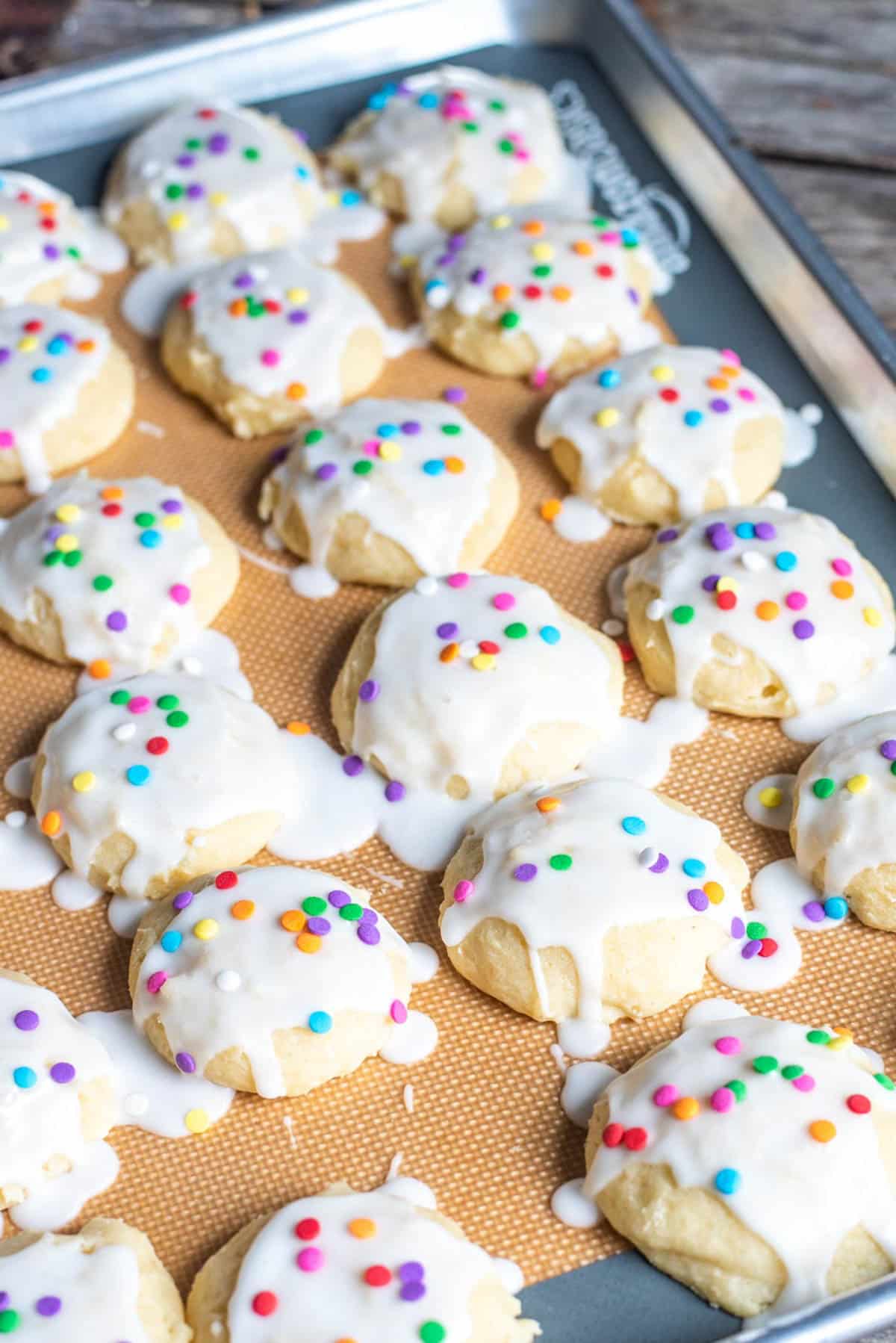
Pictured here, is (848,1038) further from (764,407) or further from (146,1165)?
(764,407)

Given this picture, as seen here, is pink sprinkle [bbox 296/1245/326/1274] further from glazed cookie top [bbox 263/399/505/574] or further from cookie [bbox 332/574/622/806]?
glazed cookie top [bbox 263/399/505/574]

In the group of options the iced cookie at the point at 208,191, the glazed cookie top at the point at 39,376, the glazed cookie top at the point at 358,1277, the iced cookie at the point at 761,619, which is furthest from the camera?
the iced cookie at the point at 208,191

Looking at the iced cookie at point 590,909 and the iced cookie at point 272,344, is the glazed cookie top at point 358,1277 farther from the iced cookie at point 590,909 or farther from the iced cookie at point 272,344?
the iced cookie at point 272,344

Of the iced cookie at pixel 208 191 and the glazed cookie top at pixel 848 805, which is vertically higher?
the iced cookie at pixel 208 191

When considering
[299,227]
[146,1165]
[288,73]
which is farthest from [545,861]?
[288,73]

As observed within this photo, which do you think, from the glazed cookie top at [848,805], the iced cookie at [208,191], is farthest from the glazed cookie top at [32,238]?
the glazed cookie top at [848,805]

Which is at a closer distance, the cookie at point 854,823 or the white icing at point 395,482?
the cookie at point 854,823

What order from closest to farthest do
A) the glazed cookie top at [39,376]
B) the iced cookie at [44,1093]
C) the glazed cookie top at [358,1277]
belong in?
the glazed cookie top at [358,1277], the iced cookie at [44,1093], the glazed cookie top at [39,376]
